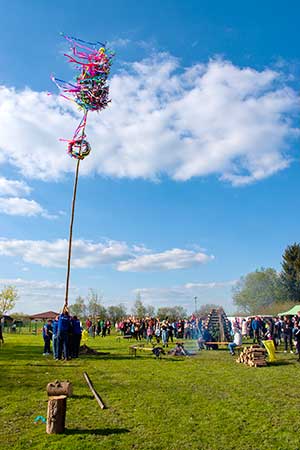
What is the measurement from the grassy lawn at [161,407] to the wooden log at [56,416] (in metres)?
0.16

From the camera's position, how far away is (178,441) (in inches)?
258

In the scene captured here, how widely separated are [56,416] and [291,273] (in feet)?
211

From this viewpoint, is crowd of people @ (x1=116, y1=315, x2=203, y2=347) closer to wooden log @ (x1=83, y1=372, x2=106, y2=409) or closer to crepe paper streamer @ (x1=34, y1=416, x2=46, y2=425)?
wooden log @ (x1=83, y1=372, x2=106, y2=409)

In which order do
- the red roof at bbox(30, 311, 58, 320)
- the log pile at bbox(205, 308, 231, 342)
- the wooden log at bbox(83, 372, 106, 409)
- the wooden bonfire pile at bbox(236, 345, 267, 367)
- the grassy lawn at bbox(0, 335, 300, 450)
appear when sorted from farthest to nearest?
the red roof at bbox(30, 311, 58, 320) < the log pile at bbox(205, 308, 231, 342) < the wooden bonfire pile at bbox(236, 345, 267, 367) < the wooden log at bbox(83, 372, 106, 409) < the grassy lawn at bbox(0, 335, 300, 450)

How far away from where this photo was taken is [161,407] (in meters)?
8.65

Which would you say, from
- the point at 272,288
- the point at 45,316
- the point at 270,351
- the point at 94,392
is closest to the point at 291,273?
the point at 272,288

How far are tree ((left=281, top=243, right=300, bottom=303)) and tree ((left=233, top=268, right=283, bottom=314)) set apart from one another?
781 centimetres

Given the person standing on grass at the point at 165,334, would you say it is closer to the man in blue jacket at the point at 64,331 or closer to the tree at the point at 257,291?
the man in blue jacket at the point at 64,331

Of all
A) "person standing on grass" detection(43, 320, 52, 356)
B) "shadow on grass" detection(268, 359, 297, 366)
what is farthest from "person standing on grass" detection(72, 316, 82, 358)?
"shadow on grass" detection(268, 359, 297, 366)

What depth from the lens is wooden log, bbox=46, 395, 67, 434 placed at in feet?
22.5

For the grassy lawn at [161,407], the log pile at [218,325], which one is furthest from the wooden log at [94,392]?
the log pile at [218,325]

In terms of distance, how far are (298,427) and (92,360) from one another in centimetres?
1084

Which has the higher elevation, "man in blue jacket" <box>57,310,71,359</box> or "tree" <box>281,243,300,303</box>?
"tree" <box>281,243,300,303</box>

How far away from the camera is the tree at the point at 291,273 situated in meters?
64.9
